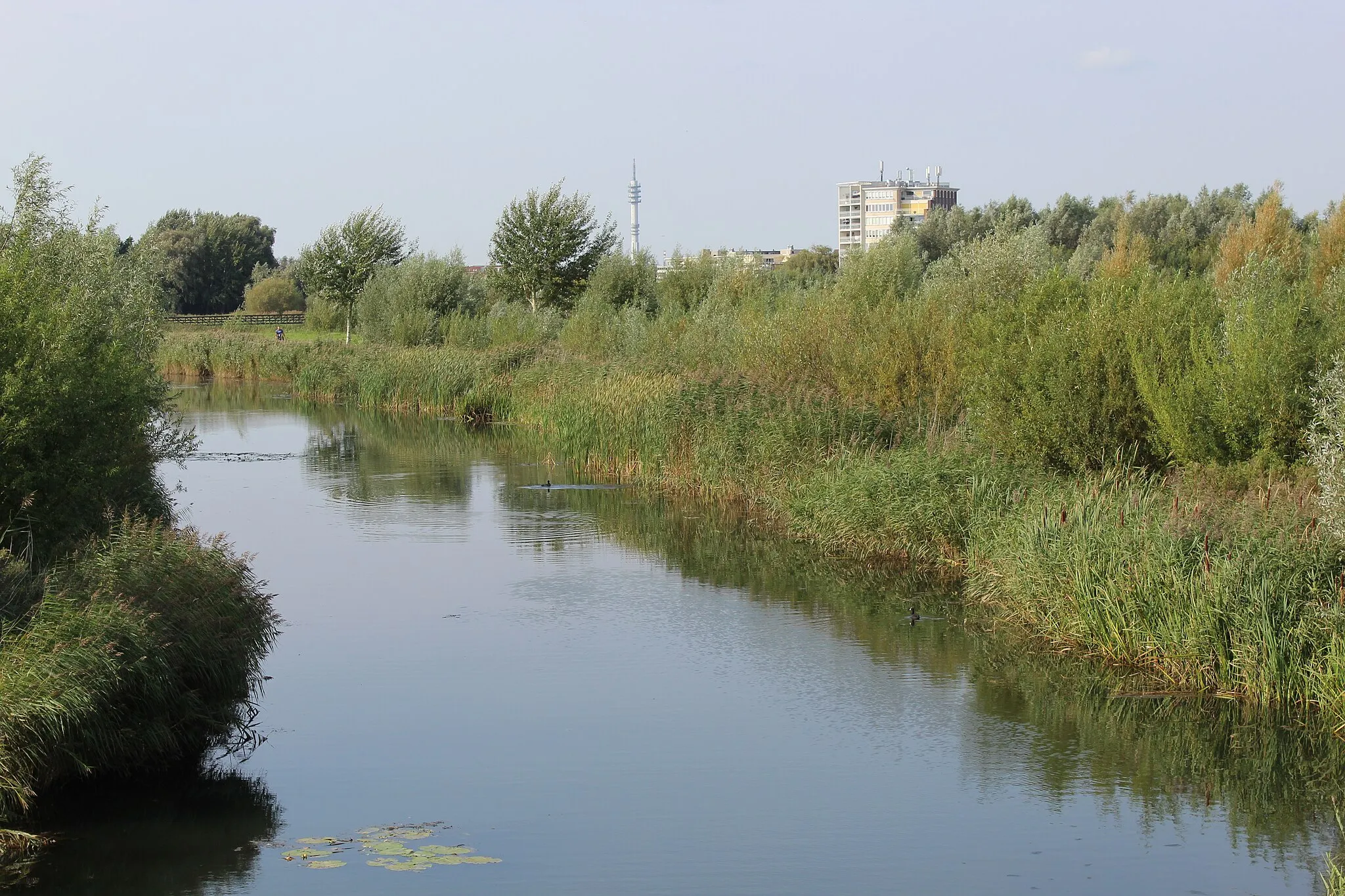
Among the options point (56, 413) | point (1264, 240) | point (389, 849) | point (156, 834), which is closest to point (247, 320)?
point (1264, 240)

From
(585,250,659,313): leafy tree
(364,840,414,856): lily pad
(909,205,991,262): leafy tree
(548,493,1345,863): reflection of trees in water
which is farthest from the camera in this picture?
(909,205,991,262): leafy tree

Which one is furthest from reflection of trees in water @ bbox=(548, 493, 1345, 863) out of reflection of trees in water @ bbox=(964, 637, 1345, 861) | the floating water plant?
the floating water plant

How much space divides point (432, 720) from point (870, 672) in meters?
3.85

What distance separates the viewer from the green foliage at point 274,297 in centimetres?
7612

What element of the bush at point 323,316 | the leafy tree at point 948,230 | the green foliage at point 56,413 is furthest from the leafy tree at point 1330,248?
the bush at point 323,316

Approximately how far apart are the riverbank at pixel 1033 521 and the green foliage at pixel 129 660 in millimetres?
6910

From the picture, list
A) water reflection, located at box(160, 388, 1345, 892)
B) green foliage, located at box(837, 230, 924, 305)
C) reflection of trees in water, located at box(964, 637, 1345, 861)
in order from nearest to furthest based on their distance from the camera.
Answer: reflection of trees in water, located at box(964, 637, 1345, 861) < water reflection, located at box(160, 388, 1345, 892) < green foliage, located at box(837, 230, 924, 305)

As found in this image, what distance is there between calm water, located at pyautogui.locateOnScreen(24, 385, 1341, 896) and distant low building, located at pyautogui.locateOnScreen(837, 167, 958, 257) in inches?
5002

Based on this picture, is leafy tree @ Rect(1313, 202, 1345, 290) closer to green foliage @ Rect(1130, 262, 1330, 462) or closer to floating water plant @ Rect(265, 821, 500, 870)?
green foliage @ Rect(1130, 262, 1330, 462)

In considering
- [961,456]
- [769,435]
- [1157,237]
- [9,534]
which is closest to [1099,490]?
[961,456]

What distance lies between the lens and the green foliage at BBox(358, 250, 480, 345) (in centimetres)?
4369

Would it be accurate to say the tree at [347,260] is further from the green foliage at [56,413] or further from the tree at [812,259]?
the green foliage at [56,413]

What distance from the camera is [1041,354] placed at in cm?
1603

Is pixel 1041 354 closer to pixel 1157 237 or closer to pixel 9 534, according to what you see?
pixel 9 534
